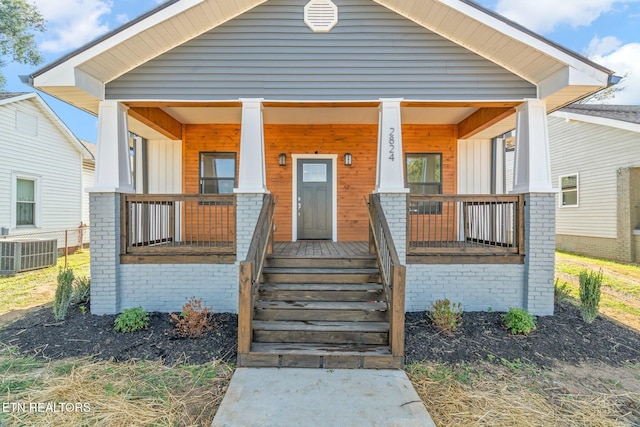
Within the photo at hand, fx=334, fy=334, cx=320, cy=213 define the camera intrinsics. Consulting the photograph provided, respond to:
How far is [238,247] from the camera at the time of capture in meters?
5.21

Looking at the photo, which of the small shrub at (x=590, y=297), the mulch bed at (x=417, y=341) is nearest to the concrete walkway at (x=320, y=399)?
the mulch bed at (x=417, y=341)

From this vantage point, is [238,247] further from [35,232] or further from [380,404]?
[35,232]

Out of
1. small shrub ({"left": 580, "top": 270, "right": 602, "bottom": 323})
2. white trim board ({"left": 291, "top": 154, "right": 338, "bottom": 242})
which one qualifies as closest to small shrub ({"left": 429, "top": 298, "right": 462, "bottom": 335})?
small shrub ({"left": 580, "top": 270, "right": 602, "bottom": 323})

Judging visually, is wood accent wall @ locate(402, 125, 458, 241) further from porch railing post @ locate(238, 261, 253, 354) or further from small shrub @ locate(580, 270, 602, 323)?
porch railing post @ locate(238, 261, 253, 354)

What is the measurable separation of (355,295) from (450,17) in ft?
14.2

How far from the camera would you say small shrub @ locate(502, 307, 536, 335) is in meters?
4.62

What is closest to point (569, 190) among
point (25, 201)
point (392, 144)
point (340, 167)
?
point (340, 167)

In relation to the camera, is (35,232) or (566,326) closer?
(566,326)

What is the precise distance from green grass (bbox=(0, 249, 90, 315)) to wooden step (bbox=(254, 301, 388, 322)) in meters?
4.77

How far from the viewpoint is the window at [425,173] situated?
774 cm

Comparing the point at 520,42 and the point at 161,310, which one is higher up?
the point at 520,42

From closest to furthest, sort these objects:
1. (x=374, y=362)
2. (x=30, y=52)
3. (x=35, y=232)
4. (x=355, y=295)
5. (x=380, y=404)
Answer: (x=380, y=404) → (x=374, y=362) → (x=355, y=295) → (x=35, y=232) → (x=30, y=52)

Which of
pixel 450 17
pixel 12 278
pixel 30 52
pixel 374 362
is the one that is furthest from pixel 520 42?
pixel 30 52

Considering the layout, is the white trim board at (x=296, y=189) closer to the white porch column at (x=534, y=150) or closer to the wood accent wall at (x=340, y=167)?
the wood accent wall at (x=340, y=167)
